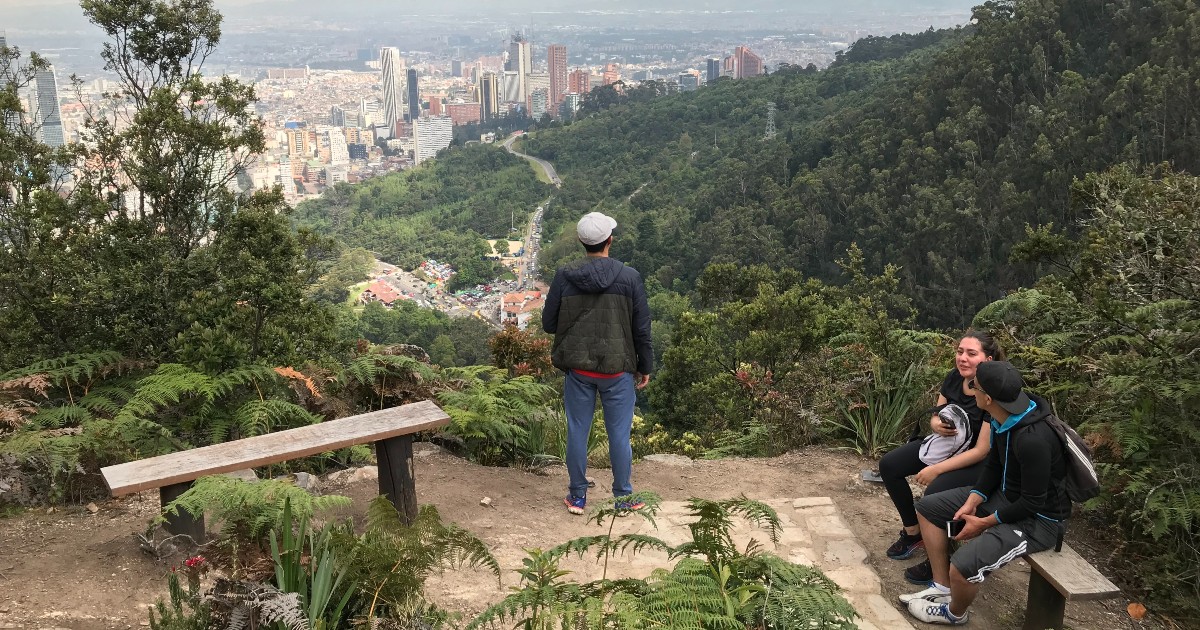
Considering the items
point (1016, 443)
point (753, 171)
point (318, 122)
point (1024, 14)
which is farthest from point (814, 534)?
point (318, 122)

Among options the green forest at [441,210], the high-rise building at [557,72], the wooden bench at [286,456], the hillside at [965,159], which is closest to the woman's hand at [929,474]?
the wooden bench at [286,456]

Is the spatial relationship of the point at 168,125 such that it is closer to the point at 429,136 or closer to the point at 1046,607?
the point at 1046,607

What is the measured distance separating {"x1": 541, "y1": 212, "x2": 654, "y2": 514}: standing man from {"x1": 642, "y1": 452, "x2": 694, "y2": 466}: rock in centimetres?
115

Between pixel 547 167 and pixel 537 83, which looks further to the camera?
pixel 537 83

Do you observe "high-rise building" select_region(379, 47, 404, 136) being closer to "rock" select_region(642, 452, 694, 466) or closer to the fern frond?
"rock" select_region(642, 452, 694, 466)

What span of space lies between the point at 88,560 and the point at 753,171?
4405 cm

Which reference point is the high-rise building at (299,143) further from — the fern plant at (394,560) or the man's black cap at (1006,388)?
the man's black cap at (1006,388)

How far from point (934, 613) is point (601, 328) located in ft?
5.26

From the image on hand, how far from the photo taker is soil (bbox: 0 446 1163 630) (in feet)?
8.93

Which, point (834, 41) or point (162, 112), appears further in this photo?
point (834, 41)

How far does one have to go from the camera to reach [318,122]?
12481cm

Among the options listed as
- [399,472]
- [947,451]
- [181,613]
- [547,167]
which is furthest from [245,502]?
[547,167]

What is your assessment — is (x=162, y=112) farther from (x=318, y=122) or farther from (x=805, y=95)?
(x=318, y=122)

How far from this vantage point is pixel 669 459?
494 centimetres
